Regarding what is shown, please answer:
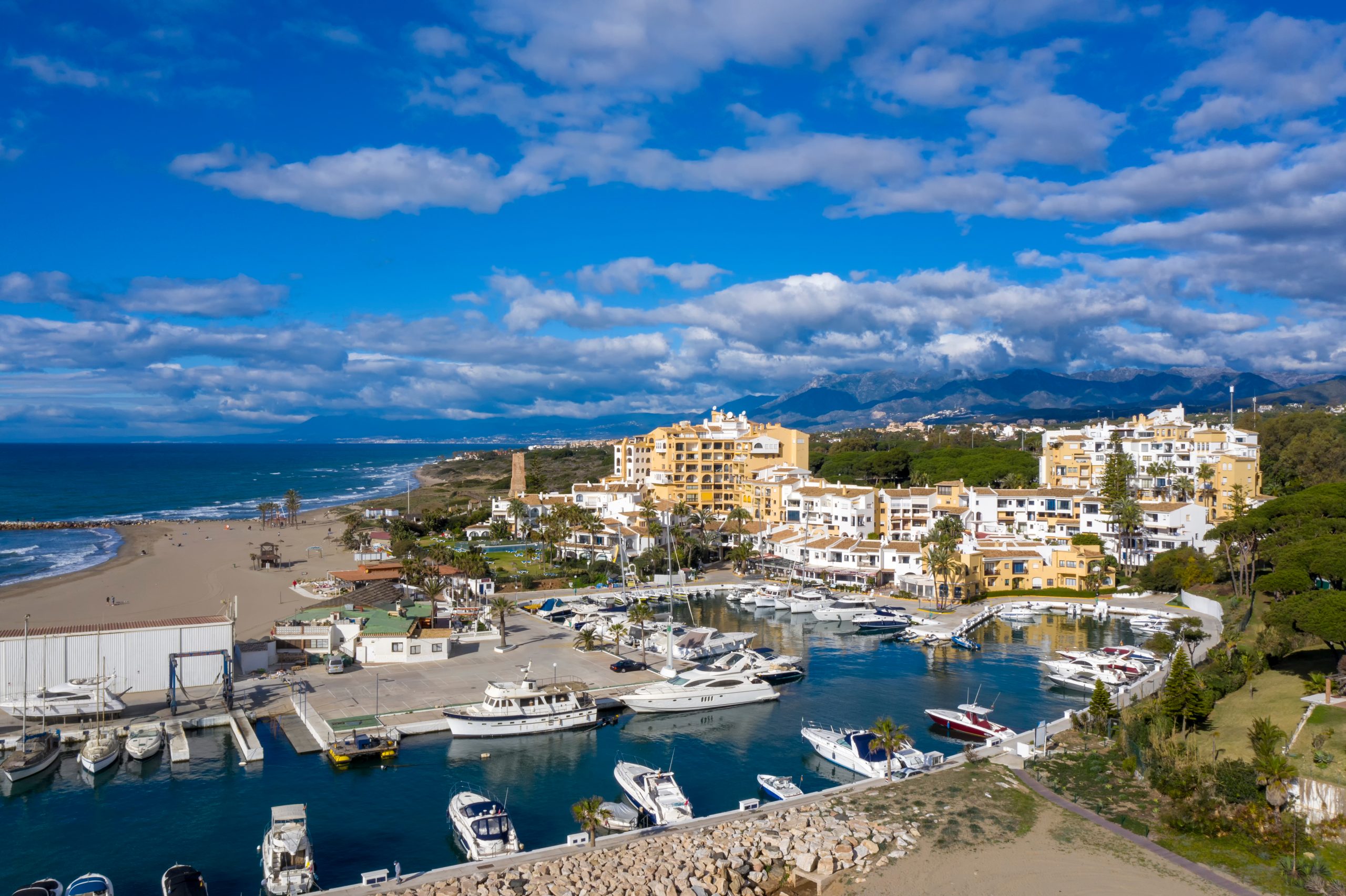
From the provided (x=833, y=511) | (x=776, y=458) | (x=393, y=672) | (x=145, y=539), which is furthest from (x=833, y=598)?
(x=145, y=539)

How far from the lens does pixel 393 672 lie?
3797cm

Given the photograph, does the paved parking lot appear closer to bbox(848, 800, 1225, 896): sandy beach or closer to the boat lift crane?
the boat lift crane

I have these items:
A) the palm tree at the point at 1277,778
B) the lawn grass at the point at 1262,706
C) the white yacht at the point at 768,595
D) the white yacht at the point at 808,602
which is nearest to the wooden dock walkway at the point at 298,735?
the palm tree at the point at 1277,778

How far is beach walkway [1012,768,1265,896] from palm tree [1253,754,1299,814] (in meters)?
3.38

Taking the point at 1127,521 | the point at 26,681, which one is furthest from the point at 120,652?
the point at 1127,521

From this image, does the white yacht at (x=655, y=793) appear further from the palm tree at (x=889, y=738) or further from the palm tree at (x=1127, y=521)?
the palm tree at (x=1127, y=521)

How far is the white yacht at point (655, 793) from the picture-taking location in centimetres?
2386

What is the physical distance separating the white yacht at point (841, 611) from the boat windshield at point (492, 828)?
35.8 meters

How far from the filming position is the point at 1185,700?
1147 inches

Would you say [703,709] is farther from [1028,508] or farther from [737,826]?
[1028,508]

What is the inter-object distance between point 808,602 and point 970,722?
26.6m

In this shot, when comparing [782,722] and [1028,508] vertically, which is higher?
[1028,508]

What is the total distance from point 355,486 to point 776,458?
345ft

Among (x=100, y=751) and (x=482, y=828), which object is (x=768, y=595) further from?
(x=100, y=751)
